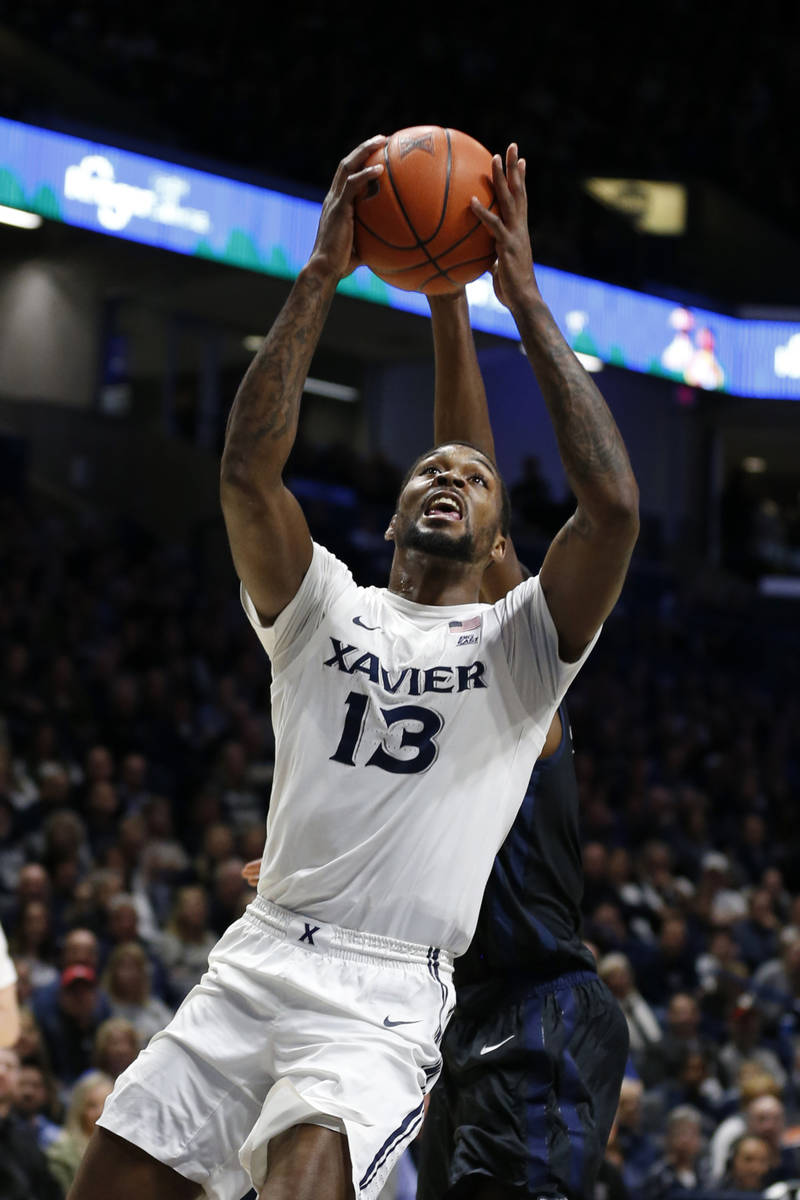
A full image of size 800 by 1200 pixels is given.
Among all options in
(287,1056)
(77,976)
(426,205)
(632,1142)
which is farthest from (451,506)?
(632,1142)

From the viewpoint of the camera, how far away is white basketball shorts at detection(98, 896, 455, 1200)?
2707 mm

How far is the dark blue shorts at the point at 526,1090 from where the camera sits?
11.3 feet

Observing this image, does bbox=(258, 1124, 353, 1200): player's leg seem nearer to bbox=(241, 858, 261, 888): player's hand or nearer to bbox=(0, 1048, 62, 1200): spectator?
bbox=(241, 858, 261, 888): player's hand

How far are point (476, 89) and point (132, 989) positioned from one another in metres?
13.3

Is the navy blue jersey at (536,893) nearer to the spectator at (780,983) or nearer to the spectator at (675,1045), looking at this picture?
the spectator at (675,1045)

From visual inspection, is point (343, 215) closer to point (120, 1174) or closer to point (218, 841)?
point (120, 1174)

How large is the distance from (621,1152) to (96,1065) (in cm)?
Answer: 243

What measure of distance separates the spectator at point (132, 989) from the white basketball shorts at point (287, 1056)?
4.21 meters

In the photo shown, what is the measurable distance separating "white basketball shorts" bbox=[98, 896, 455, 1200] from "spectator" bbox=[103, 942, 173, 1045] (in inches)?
166

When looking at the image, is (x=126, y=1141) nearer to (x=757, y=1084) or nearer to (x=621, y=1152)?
(x=621, y=1152)

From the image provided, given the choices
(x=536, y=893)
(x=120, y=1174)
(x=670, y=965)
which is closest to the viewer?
(x=120, y=1174)

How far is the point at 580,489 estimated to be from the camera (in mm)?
3041

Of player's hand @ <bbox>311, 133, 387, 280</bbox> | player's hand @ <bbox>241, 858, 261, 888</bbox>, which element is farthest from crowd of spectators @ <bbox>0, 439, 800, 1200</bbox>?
player's hand @ <bbox>311, 133, 387, 280</bbox>

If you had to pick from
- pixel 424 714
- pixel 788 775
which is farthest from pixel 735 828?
pixel 424 714
